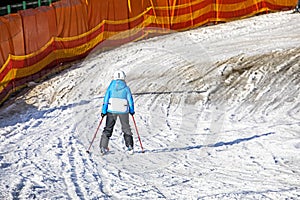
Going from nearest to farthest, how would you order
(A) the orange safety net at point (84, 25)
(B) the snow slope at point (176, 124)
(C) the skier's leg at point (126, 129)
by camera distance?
(B) the snow slope at point (176, 124), (C) the skier's leg at point (126, 129), (A) the orange safety net at point (84, 25)

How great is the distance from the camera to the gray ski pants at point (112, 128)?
13242 mm

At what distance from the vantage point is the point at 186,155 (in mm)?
13578

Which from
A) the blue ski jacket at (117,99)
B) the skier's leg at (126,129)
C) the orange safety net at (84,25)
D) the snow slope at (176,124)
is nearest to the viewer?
the snow slope at (176,124)

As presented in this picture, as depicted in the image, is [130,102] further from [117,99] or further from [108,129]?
[108,129]

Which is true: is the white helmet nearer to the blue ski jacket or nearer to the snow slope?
the blue ski jacket

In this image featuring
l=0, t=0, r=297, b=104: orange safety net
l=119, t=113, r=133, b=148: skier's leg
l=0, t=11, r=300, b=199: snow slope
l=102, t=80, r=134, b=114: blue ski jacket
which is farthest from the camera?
l=0, t=0, r=297, b=104: orange safety net

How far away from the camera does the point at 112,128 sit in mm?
13422

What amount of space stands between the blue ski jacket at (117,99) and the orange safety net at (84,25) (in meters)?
6.54

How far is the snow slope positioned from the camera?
38.0 ft

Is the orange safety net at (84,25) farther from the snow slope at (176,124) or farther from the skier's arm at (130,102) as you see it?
the skier's arm at (130,102)

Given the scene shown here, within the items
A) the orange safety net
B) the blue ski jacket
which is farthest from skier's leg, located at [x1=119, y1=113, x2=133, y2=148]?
the orange safety net

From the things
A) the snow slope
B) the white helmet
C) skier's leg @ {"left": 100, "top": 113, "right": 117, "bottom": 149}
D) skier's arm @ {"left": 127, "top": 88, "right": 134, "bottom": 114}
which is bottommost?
the snow slope

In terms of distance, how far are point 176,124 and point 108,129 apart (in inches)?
128

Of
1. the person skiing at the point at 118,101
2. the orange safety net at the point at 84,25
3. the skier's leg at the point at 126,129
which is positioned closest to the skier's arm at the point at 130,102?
the person skiing at the point at 118,101
